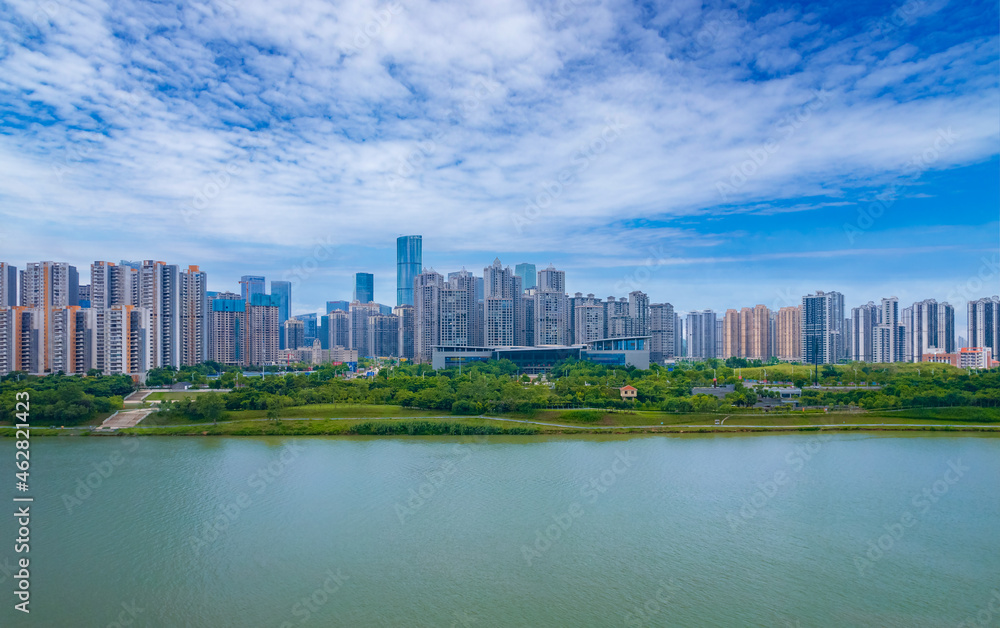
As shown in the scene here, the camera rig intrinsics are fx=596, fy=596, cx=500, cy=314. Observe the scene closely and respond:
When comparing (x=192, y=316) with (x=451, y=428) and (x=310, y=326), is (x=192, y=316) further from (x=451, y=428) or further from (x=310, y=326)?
(x=310, y=326)

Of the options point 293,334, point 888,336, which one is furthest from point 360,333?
point 888,336

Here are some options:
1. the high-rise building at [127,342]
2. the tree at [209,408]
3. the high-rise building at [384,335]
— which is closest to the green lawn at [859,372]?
the tree at [209,408]

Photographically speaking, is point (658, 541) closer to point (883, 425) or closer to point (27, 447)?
point (883, 425)

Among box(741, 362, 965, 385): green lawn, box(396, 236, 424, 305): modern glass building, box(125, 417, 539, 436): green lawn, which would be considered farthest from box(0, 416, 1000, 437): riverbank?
box(396, 236, 424, 305): modern glass building

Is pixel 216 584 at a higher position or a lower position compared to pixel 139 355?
lower

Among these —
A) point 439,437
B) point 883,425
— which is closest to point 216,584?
point 439,437

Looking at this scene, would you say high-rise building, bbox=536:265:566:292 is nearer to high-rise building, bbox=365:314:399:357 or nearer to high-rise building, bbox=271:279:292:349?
high-rise building, bbox=365:314:399:357
